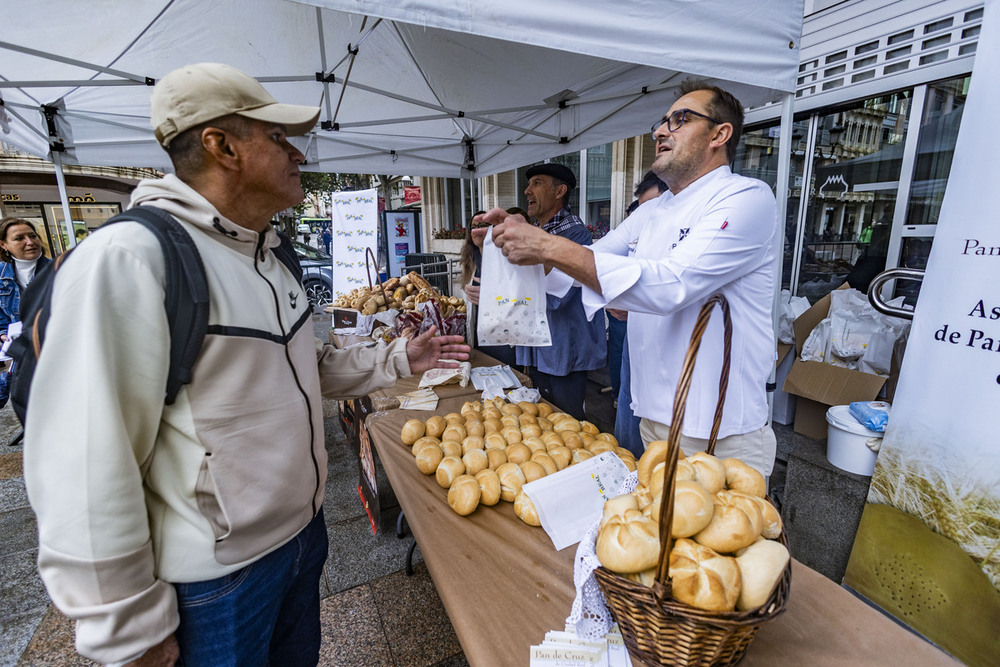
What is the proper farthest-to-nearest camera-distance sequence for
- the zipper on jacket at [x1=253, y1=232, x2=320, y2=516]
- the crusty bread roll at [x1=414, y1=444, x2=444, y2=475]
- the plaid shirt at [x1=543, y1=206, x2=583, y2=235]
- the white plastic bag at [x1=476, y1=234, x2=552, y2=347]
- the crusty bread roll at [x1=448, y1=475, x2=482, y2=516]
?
the plaid shirt at [x1=543, y1=206, x2=583, y2=235] < the white plastic bag at [x1=476, y1=234, x2=552, y2=347] < the crusty bread roll at [x1=414, y1=444, x2=444, y2=475] < the crusty bread roll at [x1=448, y1=475, x2=482, y2=516] < the zipper on jacket at [x1=253, y1=232, x2=320, y2=516]

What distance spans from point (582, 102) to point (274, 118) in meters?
3.45

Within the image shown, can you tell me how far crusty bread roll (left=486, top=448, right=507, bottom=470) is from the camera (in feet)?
5.40

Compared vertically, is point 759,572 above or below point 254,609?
above

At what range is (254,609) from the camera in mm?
1108

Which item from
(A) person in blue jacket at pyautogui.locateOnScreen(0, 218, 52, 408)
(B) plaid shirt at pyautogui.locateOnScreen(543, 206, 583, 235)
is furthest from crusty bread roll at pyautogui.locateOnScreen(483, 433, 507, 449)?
(A) person in blue jacket at pyautogui.locateOnScreen(0, 218, 52, 408)

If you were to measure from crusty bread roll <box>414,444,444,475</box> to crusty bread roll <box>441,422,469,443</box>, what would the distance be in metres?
0.10

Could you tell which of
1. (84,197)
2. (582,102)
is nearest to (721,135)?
(582,102)

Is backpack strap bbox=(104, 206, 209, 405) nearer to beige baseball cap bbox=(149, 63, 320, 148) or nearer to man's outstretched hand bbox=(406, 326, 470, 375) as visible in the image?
Result: beige baseball cap bbox=(149, 63, 320, 148)

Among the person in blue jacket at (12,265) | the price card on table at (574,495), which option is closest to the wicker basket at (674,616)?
the price card on table at (574,495)

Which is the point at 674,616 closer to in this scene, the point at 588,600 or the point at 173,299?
the point at 588,600

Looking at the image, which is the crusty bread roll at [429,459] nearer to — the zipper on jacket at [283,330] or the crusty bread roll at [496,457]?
the crusty bread roll at [496,457]

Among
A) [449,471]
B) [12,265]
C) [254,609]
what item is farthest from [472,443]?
[12,265]

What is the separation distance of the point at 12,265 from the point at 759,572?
6.02 m

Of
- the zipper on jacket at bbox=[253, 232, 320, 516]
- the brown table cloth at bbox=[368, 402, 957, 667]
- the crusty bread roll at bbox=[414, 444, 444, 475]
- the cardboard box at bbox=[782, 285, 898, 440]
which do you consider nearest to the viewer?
the brown table cloth at bbox=[368, 402, 957, 667]
